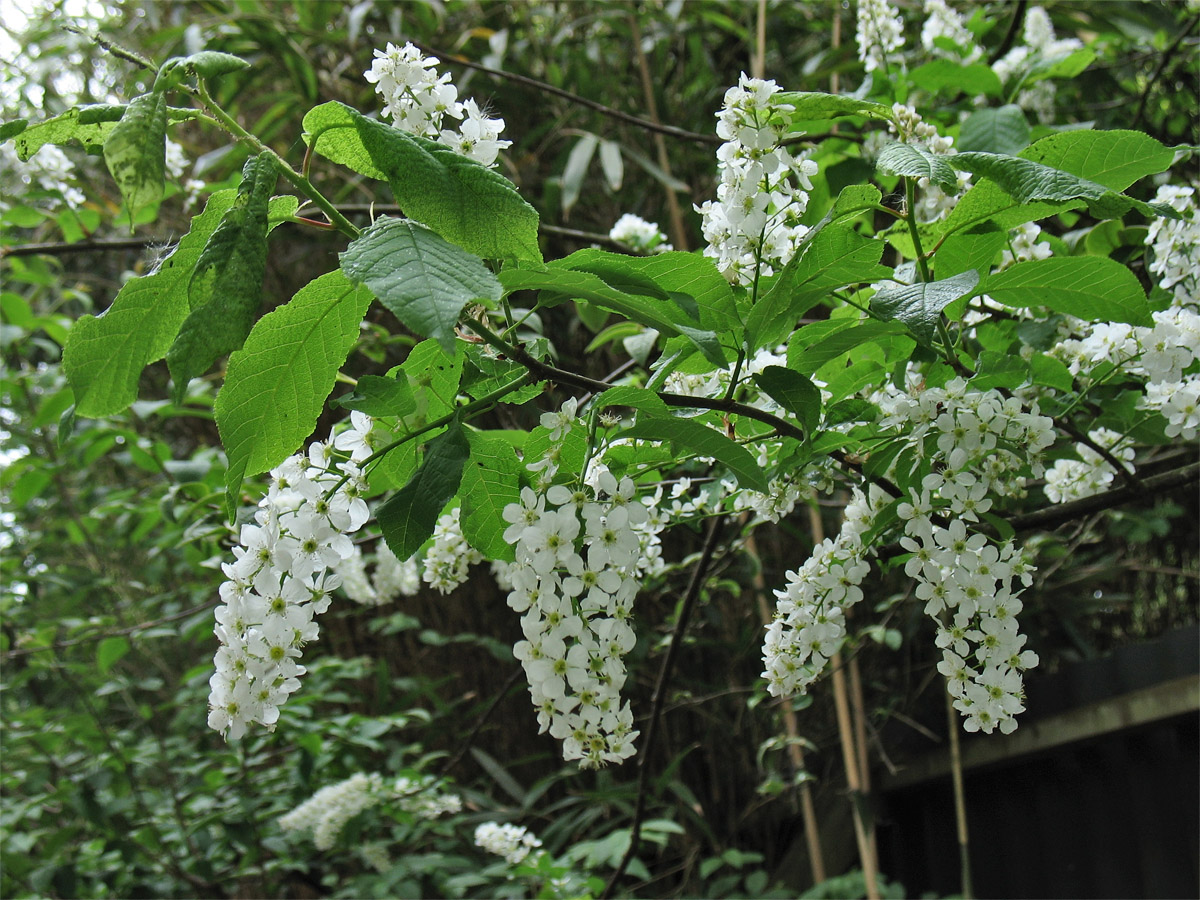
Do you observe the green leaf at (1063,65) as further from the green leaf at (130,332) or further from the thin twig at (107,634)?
the thin twig at (107,634)

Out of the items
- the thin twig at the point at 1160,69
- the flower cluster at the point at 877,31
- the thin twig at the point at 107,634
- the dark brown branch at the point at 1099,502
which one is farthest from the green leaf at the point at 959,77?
the thin twig at the point at 107,634

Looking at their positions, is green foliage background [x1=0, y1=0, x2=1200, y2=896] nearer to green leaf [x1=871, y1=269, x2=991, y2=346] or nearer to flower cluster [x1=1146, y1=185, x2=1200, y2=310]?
flower cluster [x1=1146, y1=185, x2=1200, y2=310]

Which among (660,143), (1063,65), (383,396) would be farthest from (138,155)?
(660,143)

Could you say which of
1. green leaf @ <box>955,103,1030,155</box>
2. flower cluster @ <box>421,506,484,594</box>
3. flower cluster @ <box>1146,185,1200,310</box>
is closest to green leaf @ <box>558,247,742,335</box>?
flower cluster @ <box>421,506,484,594</box>

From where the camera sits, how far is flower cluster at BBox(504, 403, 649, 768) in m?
0.54

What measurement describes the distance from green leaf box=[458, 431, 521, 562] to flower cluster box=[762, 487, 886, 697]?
0.25 meters

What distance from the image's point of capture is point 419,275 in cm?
45

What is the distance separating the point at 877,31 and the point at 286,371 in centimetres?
122

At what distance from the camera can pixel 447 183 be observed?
507mm

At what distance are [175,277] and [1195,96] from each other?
2.35 metres

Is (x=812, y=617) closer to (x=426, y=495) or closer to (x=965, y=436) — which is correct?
(x=965, y=436)

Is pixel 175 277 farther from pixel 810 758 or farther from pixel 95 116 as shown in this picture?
pixel 810 758

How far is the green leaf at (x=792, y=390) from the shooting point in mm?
606

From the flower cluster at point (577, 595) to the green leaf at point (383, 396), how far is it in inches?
3.5
